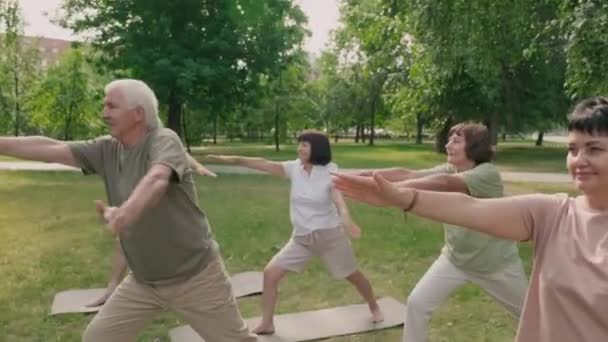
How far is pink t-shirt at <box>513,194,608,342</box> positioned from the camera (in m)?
1.84

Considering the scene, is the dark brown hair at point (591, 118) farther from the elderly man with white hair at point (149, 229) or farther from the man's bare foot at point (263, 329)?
the man's bare foot at point (263, 329)

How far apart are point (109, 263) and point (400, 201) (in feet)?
21.8

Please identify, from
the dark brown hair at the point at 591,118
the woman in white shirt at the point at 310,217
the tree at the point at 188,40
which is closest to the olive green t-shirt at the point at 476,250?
the woman in white shirt at the point at 310,217

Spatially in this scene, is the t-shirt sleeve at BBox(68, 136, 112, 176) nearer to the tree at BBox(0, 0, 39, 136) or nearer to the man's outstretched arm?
the man's outstretched arm

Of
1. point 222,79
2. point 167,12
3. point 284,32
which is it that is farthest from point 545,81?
point 167,12

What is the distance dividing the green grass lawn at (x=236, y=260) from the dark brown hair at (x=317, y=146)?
5.32ft

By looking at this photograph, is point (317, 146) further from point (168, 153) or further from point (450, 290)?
point (168, 153)

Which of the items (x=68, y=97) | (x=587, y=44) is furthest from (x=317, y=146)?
(x=68, y=97)

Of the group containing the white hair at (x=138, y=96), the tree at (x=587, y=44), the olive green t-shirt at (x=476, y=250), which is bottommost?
the olive green t-shirt at (x=476, y=250)

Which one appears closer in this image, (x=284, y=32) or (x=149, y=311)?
(x=149, y=311)

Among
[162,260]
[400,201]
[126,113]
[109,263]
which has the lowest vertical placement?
[109,263]

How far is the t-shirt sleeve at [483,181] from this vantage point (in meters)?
3.65

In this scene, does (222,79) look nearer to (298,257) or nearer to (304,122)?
(298,257)

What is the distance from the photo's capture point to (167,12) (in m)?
23.3
